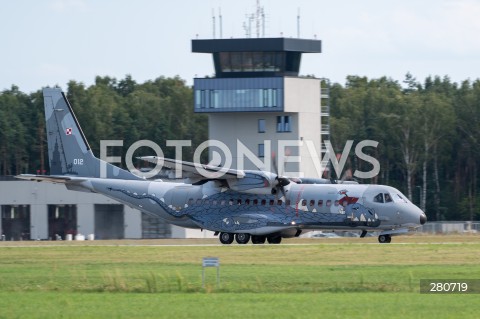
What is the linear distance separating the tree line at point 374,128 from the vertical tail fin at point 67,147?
39.0 m

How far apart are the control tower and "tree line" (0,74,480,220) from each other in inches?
832

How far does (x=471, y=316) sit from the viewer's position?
18.7m

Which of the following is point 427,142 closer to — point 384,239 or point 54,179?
point 384,239

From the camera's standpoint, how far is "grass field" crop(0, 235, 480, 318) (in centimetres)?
1984

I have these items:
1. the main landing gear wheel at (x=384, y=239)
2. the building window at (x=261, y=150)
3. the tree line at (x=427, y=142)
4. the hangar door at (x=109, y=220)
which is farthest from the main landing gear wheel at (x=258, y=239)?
the tree line at (x=427, y=142)

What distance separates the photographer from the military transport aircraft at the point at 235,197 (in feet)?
126

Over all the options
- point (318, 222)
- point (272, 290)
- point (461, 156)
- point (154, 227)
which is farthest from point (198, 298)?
point (461, 156)

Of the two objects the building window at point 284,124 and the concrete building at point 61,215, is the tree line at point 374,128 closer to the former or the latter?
the building window at point 284,124

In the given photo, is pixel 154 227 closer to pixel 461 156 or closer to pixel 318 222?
pixel 318 222

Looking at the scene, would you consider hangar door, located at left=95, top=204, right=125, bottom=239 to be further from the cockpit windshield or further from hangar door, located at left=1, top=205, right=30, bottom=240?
the cockpit windshield

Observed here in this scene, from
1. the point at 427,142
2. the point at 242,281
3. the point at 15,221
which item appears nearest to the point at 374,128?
the point at 427,142

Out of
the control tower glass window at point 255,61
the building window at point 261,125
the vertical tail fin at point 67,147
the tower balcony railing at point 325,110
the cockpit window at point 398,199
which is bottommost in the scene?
the cockpit window at point 398,199

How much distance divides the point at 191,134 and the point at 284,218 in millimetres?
49165

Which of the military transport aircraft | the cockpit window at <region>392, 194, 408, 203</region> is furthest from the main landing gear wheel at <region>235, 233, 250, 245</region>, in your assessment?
the cockpit window at <region>392, 194, 408, 203</region>
